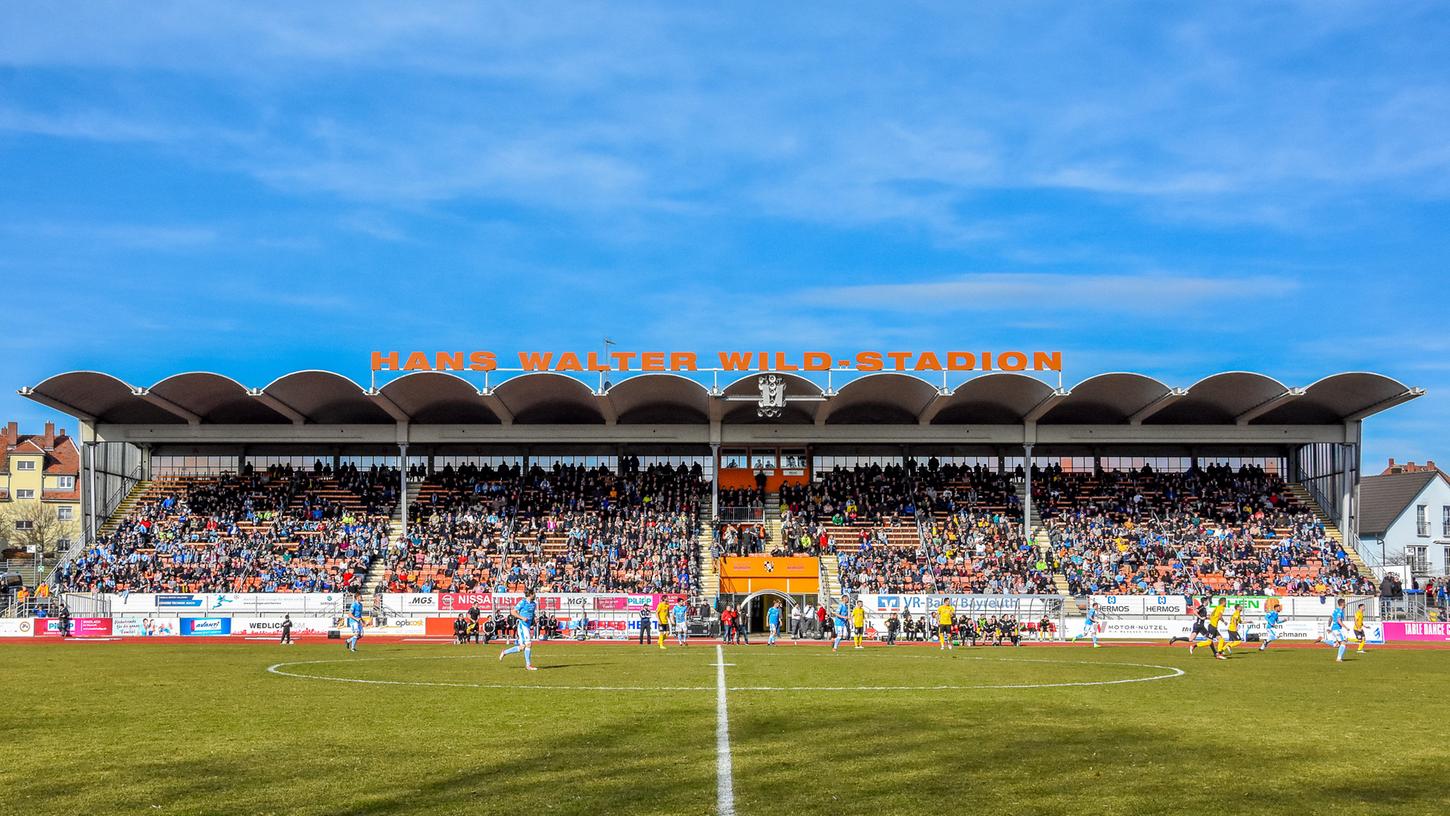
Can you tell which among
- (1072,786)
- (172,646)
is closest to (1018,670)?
(1072,786)

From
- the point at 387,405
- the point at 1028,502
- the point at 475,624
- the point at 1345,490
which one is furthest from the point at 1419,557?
the point at 475,624

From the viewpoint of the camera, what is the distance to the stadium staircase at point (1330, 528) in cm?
5759

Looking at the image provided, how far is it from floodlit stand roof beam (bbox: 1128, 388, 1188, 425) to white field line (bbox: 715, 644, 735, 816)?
3970 cm


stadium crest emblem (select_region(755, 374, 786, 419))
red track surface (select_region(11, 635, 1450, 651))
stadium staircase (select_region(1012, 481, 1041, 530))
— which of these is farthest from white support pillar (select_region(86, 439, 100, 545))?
stadium staircase (select_region(1012, 481, 1041, 530))

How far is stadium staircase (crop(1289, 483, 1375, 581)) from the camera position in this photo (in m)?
57.6

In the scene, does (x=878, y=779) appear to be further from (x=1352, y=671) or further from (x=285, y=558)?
(x=285, y=558)

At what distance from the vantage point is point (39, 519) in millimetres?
102312

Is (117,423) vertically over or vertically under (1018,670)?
over

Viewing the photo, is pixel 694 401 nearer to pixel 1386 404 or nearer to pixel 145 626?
pixel 145 626

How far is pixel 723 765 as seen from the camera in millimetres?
13328

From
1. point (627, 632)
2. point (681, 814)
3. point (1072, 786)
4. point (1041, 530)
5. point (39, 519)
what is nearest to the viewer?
point (681, 814)

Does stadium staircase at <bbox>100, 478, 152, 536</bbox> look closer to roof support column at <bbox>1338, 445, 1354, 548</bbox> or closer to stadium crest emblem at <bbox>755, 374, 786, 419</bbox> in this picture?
stadium crest emblem at <bbox>755, 374, 786, 419</bbox>

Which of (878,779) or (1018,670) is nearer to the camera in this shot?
(878,779)

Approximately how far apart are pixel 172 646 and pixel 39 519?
6941 cm
